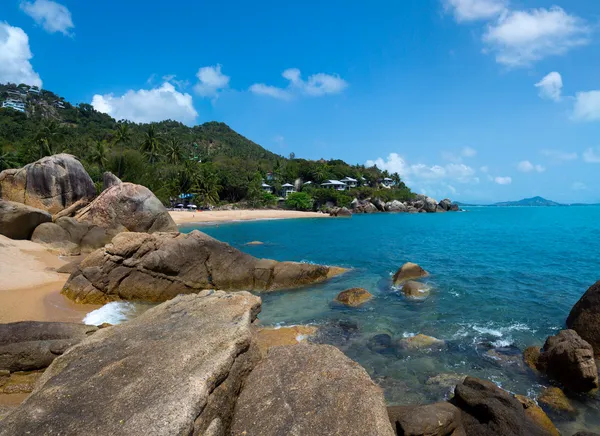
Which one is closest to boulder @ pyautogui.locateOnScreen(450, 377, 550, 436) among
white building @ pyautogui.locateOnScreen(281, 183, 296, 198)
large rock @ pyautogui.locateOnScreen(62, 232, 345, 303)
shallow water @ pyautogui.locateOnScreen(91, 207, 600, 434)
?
shallow water @ pyautogui.locateOnScreen(91, 207, 600, 434)

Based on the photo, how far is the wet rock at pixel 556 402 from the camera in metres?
8.84

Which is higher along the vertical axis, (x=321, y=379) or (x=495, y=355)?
(x=321, y=379)

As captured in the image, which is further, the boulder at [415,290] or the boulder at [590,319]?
the boulder at [415,290]

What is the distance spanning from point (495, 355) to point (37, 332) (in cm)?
1461

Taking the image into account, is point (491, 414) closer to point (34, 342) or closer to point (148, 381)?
point (148, 381)

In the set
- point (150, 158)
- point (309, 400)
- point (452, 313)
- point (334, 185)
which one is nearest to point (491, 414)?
point (309, 400)

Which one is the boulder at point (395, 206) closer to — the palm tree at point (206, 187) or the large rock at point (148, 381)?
the palm tree at point (206, 187)

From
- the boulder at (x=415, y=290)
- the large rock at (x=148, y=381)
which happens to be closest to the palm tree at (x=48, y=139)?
the boulder at (x=415, y=290)

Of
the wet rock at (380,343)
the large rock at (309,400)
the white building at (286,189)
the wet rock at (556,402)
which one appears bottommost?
the wet rock at (380,343)

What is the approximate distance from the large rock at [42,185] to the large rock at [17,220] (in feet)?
20.0

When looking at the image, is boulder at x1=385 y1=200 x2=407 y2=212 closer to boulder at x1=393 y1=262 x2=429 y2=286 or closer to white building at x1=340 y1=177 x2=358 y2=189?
white building at x1=340 y1=177 x2=358 y2=189

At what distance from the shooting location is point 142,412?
438cm

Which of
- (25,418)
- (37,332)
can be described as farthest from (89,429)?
(37,332)

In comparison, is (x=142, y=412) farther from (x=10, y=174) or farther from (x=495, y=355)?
(x=10, y=174)
